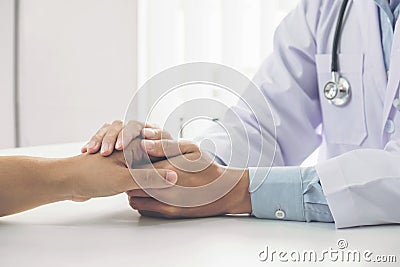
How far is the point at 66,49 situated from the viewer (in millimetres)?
2160

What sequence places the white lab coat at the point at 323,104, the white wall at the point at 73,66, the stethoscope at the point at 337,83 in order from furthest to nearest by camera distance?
1. the white wall at the point at 73,66
2. the stethoscope at the point at 337,83
3. the white lab coat at the point at 323,104

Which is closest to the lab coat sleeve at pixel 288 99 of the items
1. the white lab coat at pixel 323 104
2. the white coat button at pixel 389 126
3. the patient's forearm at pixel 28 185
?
the white lab coat at pixel 323 104

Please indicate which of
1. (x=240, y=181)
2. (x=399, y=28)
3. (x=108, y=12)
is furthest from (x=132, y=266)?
(x=108, y=12)

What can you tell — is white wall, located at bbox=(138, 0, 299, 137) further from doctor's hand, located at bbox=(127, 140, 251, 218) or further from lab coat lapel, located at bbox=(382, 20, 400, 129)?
doctor's hand, located at bbox=(127, 140, 251, 218)

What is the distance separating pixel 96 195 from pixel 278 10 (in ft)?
4.89

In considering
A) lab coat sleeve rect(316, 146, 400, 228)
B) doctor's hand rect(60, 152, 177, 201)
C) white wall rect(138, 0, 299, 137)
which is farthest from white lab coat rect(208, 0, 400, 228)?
white wall rect(138, 0, 299, 137)

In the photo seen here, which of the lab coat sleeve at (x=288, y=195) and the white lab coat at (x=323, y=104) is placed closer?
the lab coat sleeve at (x=288, y=195)

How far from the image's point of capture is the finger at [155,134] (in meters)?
0.84

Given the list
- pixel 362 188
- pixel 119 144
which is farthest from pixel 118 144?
pixel 362 188

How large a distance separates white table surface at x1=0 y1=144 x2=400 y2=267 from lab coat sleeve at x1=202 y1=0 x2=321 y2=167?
40 cm

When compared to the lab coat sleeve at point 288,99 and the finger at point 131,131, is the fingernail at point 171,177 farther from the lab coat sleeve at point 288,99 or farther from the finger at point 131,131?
the lab coat sleeve at point 288,99

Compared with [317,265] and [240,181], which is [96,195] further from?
[317,265]

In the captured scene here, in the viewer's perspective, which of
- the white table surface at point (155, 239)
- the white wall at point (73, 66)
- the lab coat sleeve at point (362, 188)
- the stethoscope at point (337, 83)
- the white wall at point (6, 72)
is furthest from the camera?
the white wall at point (73, 66)

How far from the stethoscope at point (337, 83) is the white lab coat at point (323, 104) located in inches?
0.5
